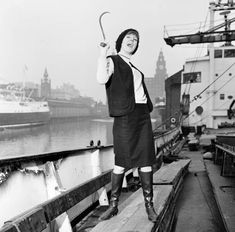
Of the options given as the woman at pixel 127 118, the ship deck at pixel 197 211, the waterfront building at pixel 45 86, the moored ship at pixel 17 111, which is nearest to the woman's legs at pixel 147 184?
the woman at pixel 127 118

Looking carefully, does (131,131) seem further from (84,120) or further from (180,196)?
(84,120)

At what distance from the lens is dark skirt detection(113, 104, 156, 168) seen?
2914 mm

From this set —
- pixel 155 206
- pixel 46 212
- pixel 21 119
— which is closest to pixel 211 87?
pixel 155 206

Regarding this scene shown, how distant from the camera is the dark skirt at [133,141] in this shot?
2.91m

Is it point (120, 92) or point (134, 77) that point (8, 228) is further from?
A: point (134, 77)

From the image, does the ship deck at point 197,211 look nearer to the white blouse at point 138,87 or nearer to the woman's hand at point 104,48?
the white blouse at point 138,87

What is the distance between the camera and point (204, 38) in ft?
57.4

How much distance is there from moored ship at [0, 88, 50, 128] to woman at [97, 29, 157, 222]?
165 ft

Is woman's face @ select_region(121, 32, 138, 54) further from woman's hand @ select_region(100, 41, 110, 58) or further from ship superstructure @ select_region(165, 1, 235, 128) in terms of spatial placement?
ship superstructure @ select_region(165, 1, 235, 128)

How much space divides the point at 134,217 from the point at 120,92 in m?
1.11

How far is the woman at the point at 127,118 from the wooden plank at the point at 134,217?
96 millimetres

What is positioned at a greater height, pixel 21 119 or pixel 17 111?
pixel 17 111

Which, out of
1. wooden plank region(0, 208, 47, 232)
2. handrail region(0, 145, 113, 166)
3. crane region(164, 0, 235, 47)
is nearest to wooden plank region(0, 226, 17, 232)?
wooden plank region(0, 208, 47, 232)

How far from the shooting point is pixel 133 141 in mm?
2916
